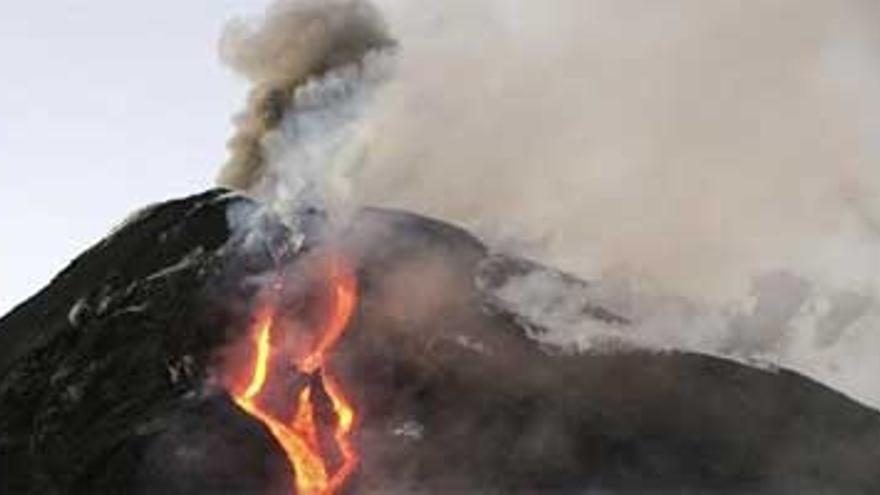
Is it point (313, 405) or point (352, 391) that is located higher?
point (352, 391)

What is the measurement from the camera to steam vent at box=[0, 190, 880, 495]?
41.4 metres

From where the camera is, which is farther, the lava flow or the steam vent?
the steam vent

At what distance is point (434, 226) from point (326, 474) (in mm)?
13484

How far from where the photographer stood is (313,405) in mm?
43969

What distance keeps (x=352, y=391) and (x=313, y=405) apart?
115cm

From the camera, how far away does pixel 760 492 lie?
42312 mm

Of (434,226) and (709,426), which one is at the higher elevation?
(434,226)

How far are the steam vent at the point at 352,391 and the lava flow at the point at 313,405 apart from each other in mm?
60

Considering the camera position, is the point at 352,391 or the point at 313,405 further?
the point at 352,391

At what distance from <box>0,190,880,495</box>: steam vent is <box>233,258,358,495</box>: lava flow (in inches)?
2.4

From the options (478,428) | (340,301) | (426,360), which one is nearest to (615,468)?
(478,428)

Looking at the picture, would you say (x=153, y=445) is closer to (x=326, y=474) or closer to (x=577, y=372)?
(x=326, y=474)

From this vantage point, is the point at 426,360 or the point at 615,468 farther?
the point at 426,360

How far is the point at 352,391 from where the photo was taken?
44.4m
